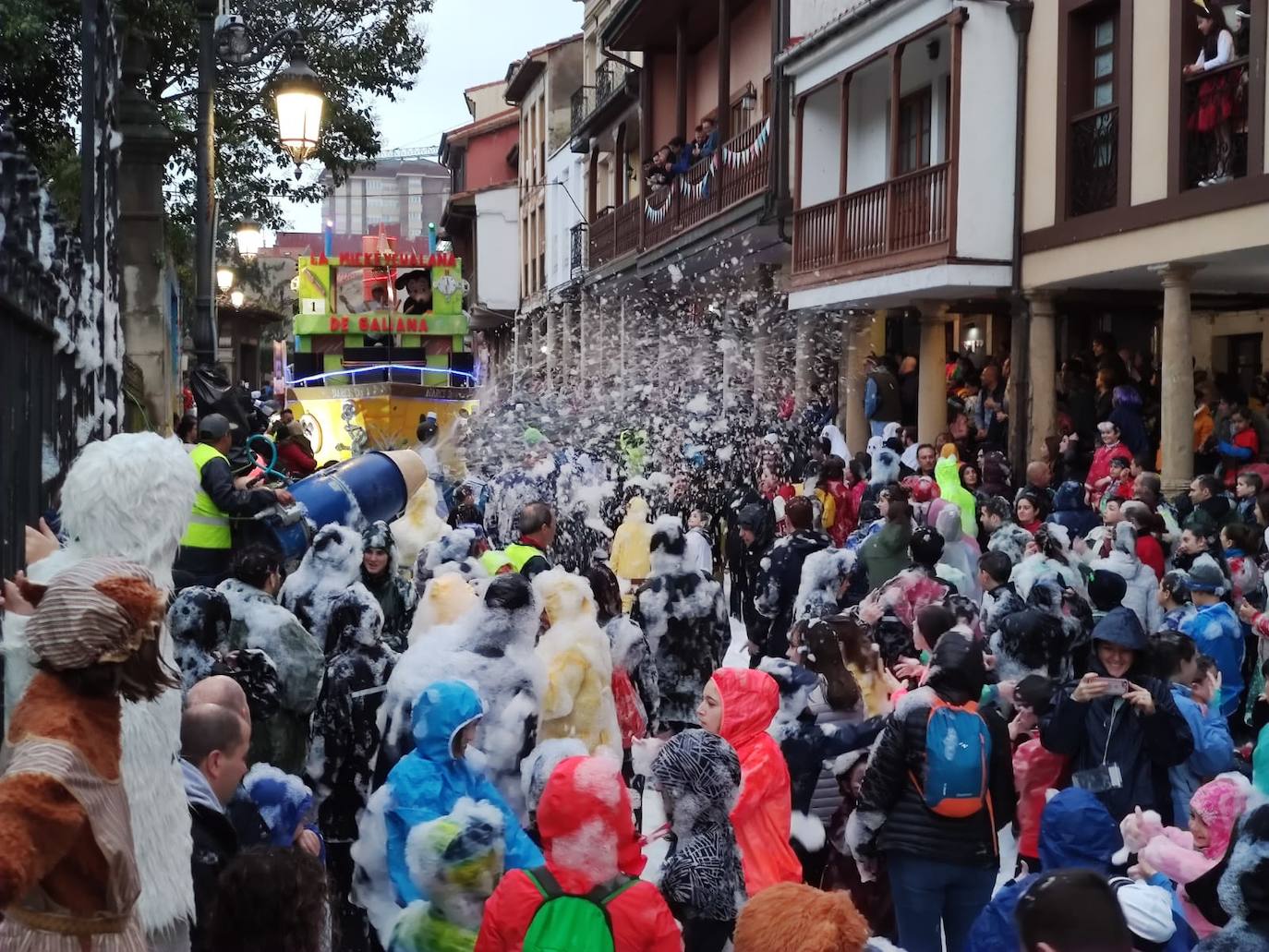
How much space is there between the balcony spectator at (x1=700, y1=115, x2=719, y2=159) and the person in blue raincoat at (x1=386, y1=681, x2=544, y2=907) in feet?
66.3

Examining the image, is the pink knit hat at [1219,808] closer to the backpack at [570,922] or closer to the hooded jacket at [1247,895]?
the hooded jacket at [1247,895]

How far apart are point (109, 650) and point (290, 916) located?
2.52 feet

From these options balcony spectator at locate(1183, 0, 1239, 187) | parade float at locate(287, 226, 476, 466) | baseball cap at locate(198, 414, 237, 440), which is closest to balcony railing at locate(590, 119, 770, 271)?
parade float at locate(287, 226, 476, 466)

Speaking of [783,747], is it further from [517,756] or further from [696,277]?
[696,277]

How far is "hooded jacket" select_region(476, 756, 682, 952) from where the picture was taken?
12.5ft

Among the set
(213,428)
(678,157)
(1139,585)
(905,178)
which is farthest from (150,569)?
(678,157)

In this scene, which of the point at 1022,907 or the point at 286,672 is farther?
the point at 286,672

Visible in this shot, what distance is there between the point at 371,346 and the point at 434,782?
2067 centimetres

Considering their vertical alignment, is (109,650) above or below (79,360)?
below

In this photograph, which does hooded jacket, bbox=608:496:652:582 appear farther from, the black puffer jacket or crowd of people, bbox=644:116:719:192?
crowd of people, bbox=644:116:719:192

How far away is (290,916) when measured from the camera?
3.27 m

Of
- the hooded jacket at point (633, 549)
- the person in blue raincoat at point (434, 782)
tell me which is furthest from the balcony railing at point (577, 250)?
the person in blue raincoat at point (434, 782)

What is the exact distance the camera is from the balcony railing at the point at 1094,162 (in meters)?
15.6

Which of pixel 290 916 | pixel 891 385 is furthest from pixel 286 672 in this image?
pixel 891 385
